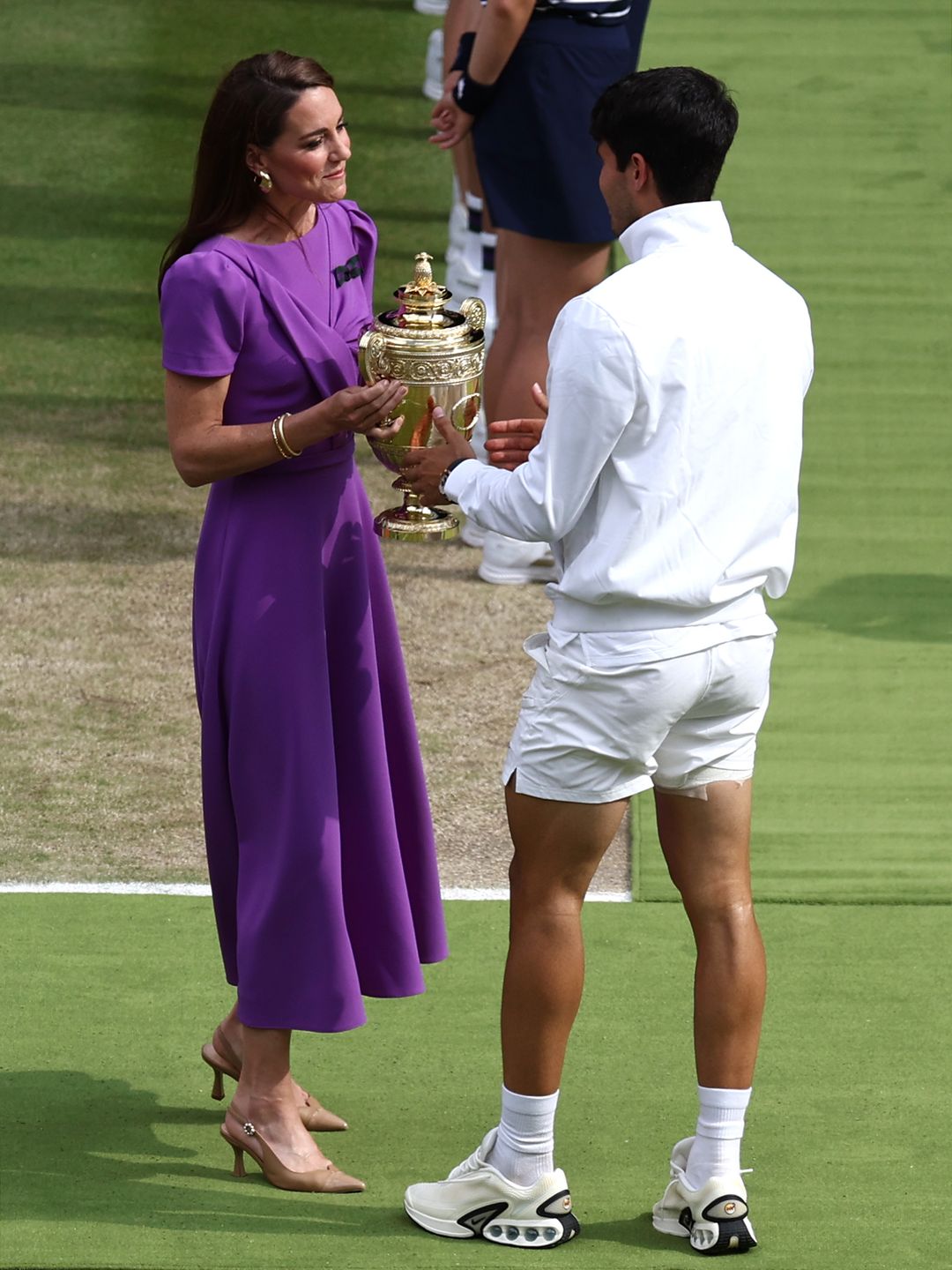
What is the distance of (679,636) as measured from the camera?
3338mm

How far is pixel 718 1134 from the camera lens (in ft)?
11.7

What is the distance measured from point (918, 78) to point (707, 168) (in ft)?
28.1

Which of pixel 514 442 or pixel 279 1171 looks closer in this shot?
pixel 514 442

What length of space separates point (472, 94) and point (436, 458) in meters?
3.34

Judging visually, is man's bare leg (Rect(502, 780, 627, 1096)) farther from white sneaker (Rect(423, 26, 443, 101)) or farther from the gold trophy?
white sneaker (Rect(423, 26, 443, 101))

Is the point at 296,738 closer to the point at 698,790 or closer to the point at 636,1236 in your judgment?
the point at 698,790

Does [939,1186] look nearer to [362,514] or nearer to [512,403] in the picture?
[362,514]

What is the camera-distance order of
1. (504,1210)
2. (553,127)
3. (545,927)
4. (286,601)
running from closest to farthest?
(545,927)
(504,1210)
(286,601)
(553,127)

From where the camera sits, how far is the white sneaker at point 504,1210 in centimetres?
358

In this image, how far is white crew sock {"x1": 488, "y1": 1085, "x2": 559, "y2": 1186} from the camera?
3531 millimetres

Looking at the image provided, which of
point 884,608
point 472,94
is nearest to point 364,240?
point 472,94

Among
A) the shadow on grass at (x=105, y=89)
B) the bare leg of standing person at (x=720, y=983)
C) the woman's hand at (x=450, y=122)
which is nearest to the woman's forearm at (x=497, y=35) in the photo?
the woman's hand at (x=450, y=122)

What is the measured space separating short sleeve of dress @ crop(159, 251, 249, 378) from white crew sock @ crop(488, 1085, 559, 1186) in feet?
4.38

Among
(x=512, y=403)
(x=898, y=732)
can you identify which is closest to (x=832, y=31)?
(x=512, y=403)
